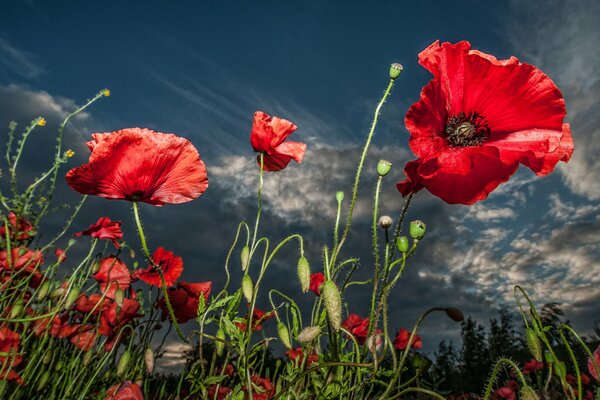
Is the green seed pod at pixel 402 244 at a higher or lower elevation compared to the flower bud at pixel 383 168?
lower

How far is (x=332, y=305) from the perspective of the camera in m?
1.18

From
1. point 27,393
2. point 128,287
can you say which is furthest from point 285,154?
point 27,393

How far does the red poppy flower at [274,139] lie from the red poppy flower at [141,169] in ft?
1.84

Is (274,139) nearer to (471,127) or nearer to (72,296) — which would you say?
(471,127)

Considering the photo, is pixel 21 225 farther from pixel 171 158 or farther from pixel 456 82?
pixel 456 82

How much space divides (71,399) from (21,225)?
145cm

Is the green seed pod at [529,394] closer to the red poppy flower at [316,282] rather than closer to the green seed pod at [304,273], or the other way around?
the green seed pod at [304,273]

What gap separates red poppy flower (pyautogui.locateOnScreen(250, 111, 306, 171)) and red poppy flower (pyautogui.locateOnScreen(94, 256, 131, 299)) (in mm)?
1312

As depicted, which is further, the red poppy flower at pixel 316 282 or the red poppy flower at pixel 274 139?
the red poppy flower at pixel 316 282

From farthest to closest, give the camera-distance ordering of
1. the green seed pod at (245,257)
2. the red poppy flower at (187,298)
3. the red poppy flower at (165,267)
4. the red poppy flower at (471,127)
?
1. the red poppy flower at (165,267)
2. the red poppy flower at (187,298)
3. the green seed pod at (245,257)
4. the red poppy flower at (471,127)

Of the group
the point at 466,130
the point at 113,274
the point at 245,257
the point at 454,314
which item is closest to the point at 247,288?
the point at 245,257

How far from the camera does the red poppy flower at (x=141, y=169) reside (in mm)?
1379

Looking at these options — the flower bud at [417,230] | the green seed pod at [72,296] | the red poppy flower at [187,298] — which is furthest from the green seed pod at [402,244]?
the green seed pod at [72,296]

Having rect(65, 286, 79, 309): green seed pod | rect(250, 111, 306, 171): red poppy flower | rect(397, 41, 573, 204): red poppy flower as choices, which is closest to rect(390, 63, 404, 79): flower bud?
rect(397, 41, 573, 204): red poppy flower
